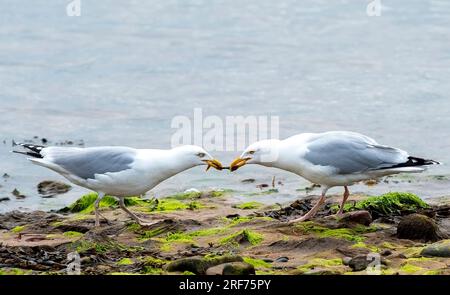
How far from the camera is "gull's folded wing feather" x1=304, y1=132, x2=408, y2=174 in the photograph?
9.31m

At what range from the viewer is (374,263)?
7.47 m

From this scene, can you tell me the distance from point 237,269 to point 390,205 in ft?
10.0

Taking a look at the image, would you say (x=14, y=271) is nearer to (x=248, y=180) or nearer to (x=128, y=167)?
(x=128, y=167)

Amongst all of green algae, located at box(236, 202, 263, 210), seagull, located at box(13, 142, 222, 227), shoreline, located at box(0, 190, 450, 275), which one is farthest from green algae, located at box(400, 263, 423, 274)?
green algae, located at box(236, 202, 263, 210)

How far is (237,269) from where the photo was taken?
7070 millimetres

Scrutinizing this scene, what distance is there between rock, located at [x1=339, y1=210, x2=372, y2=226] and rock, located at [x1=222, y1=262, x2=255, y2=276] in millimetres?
2171

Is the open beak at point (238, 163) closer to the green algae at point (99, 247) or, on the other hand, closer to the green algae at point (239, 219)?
the green algae at point (239, 219)

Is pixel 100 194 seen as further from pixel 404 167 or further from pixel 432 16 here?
pixel 432 16

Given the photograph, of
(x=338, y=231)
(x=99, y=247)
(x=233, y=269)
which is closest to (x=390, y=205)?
(x=338, y=231)

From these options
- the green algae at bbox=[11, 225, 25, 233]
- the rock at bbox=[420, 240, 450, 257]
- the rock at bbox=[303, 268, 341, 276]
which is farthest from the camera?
the green algae at bbox=[11, 225, 25, 233]

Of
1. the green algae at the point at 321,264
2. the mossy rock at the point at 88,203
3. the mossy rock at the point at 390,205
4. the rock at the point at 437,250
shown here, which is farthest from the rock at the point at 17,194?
the rock at the point at 437,250

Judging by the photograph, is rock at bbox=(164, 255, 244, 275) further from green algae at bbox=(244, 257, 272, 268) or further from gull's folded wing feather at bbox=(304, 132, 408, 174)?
gull's folded wing feather at bbox=(304, 132, 408, 174)
